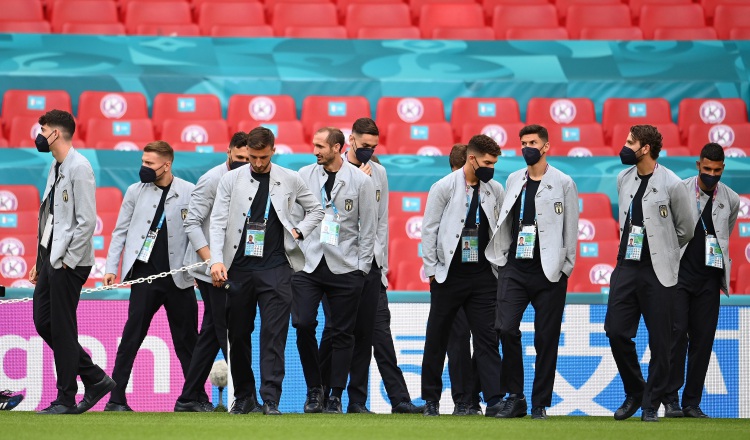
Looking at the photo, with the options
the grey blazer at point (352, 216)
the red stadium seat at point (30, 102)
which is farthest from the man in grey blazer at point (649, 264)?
the red stadium seat at point (30, 102)

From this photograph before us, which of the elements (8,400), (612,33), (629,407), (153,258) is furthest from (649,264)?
(612,33)

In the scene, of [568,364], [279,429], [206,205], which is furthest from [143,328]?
[568,364]

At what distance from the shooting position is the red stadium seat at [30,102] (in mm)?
14586

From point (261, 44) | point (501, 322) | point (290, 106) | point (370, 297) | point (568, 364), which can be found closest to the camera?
point (501, 322)

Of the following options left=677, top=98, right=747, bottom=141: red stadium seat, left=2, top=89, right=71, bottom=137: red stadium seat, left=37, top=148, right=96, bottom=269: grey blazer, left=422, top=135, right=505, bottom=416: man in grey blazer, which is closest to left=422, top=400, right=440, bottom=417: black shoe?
left=422, top=135, right=505, bottom=416: man in grey blazer

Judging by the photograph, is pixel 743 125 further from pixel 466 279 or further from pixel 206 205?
pixel 206 205

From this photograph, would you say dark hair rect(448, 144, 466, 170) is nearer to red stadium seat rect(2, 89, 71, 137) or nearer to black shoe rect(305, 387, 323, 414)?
black shoe rect(305, 387, 323, 414)

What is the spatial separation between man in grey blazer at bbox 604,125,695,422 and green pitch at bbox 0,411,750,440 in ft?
1.43

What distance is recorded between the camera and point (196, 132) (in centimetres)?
1438

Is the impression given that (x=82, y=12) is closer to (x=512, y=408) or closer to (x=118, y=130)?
(x=118, y=130)

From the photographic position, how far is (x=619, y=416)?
9.14 metres

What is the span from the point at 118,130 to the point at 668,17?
7.64 metres

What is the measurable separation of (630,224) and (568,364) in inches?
77.9

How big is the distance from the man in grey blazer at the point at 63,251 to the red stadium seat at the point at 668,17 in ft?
34.0
